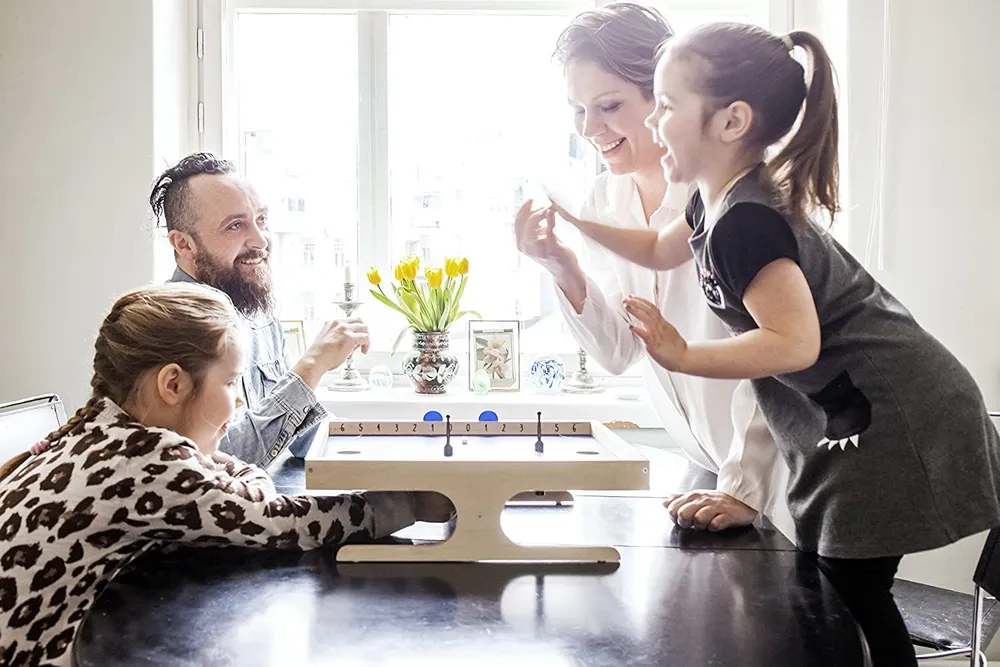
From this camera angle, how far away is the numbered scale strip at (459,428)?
1.22 metres

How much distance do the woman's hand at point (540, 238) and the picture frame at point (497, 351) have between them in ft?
3.80

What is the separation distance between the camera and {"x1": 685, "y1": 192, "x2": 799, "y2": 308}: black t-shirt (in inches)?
35.7

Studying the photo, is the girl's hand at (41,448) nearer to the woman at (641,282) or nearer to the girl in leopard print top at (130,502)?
the girl in leopard print top at (130,502)

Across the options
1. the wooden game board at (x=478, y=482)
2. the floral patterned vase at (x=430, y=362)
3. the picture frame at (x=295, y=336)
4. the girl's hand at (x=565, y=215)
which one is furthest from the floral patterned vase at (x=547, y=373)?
the wooden game board at (x=478, y=482)

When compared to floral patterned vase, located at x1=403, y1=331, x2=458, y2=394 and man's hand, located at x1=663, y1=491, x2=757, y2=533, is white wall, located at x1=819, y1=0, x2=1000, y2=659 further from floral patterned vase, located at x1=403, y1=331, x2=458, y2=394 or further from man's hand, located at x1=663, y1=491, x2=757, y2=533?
man's hand, located at x1=663, y1=491, x2=757, y2=533

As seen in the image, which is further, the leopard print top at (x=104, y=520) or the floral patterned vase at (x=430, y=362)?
the floral patterned vase at (x=430, y=362)

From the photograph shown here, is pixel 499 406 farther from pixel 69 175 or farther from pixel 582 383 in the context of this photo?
pixel 69 175

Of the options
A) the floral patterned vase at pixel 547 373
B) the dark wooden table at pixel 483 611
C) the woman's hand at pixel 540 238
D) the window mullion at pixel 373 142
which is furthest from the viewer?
the window mullion at pixel 373 142

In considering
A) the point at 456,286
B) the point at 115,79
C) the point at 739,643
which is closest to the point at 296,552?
the point at 739,643

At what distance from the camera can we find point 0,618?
99cm

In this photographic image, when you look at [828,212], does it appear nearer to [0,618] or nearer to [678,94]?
[678,94]

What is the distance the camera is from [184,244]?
181cm

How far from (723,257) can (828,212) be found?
0.15 meters

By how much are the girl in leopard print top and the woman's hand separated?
0.37 meters
